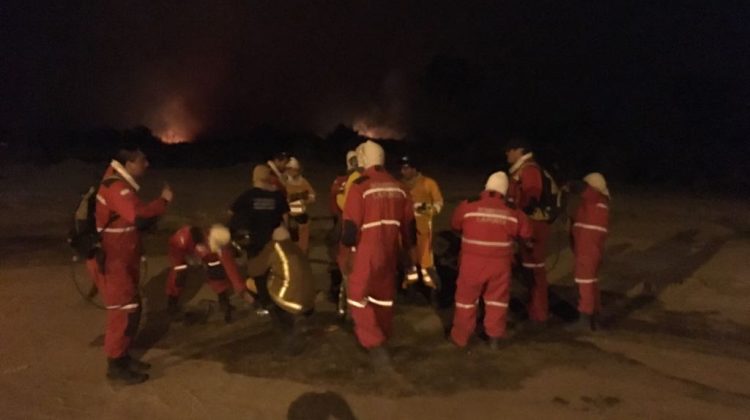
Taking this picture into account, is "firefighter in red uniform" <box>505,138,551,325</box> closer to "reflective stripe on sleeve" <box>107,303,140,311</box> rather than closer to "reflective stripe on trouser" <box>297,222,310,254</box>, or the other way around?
"reflective stripe on trouser" <box>297,222,310,254</box>

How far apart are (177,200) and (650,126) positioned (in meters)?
46.3

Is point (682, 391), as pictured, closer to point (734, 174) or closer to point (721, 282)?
point (721, 282)

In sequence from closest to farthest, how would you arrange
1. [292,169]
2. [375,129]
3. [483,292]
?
1. [483,292]
2. [292,169]
3. [375,129]

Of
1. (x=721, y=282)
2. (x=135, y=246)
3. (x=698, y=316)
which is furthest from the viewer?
(x=721, y=282)

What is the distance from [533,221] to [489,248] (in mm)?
1167

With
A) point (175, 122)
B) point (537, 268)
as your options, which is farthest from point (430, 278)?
point (175, 122)

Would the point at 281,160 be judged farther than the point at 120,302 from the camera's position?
Yes

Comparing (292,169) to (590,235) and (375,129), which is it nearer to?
(590,235)

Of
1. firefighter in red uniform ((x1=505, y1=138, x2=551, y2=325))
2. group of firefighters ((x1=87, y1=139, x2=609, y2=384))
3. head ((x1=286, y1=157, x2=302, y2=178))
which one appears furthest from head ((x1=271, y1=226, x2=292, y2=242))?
head ((x1=286, y1=157, x2=302, y2=178))

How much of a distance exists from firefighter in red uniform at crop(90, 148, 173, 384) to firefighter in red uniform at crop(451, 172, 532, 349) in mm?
2908

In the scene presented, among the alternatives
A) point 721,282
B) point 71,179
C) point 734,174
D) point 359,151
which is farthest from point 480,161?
point 359,151

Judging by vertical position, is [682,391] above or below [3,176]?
above

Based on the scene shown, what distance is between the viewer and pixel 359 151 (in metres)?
7.32

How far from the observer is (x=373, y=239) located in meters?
6.85
